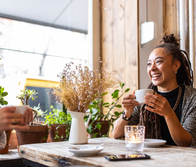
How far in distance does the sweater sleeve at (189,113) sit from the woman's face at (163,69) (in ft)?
0.44

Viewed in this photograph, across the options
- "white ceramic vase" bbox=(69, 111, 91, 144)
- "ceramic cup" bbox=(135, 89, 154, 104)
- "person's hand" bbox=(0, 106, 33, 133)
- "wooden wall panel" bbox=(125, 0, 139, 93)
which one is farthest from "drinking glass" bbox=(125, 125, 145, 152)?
"wooden wall panel" bbox=(125, 0, 139, 93)

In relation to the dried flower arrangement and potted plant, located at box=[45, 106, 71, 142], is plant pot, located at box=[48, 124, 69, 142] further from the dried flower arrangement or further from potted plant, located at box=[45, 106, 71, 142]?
the dried flower arrangement

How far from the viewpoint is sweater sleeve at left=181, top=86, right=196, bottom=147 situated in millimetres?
1445

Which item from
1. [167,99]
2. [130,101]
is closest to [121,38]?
[167,99]

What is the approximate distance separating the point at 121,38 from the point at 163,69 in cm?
84

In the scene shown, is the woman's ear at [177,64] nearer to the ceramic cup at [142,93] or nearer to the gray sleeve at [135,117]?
the gray sleeve at [135,117]

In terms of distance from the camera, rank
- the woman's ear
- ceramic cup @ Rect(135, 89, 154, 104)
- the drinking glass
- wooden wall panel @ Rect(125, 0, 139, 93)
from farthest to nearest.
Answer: wooden wall panel @ Rect(125, 0, 139, 93) → the woman's ear → ceramic cup @ Rect(135, 89, 154, 104) → the drinking glass

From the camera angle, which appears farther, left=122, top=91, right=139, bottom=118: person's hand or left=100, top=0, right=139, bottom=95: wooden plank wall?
left=100, top=0, right=139, bottom=95: wooden plank wall

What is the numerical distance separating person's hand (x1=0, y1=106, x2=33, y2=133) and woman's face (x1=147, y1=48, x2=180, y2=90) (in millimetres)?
986

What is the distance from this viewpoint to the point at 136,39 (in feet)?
7.36

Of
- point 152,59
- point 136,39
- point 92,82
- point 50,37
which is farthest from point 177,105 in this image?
point 50,37

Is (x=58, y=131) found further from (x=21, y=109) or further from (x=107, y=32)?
(x=107, y=32)

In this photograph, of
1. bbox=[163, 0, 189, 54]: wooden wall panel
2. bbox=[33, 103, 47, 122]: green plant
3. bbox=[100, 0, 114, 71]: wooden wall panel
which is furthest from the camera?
bbox=[100, 0, 114, 71]: wooden wall panel

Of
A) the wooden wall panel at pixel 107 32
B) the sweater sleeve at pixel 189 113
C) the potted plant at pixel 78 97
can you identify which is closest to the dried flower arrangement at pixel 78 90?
the potted plant at pixel 78 97
